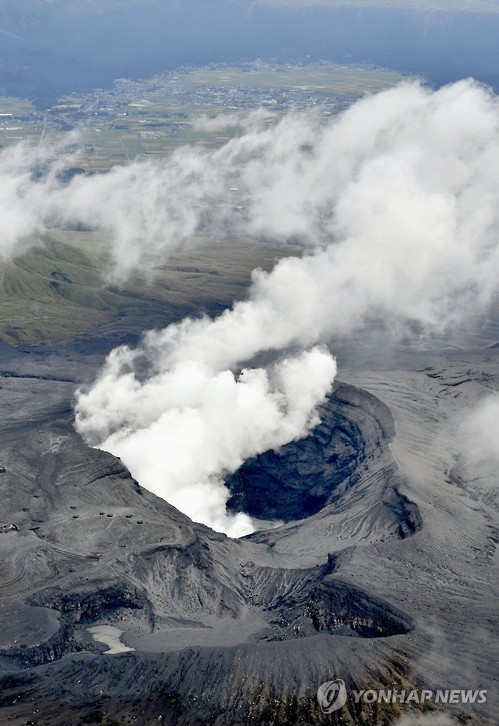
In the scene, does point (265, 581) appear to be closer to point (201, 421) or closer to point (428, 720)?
point (428, 720)

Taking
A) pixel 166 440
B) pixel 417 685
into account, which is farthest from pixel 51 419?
pixel 417 685

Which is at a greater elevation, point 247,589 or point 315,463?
point 247,589

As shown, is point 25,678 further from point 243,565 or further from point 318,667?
point 243,565

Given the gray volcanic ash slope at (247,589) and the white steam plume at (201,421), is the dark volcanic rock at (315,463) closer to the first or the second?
the gray volcanic ash slope at (247,589)

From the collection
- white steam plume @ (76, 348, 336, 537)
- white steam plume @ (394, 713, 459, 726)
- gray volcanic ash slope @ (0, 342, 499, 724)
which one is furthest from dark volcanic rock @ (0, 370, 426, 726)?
white steam plume @ (76, 348, 336, 537)

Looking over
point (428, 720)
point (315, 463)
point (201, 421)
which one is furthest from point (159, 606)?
point (201, 421)

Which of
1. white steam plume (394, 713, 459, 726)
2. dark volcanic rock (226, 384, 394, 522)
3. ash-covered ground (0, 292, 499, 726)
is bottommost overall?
dark volcanic rock (226, 384, 394, 522)

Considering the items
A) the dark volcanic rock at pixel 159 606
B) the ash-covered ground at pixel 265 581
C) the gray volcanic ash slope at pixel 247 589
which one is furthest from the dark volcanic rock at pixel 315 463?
the dark volcanic rock at pixel 159 606

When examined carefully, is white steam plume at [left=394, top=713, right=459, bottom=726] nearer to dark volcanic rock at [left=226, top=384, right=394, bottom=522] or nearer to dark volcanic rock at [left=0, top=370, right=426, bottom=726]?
dark volcanic rock at [left=0, top=370, right=426, bottom=726]

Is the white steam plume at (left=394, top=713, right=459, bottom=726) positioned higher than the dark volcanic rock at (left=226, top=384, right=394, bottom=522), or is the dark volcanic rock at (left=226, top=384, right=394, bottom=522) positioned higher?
the white steam plume at (left=394, top=713, right=459, bottom=726)
